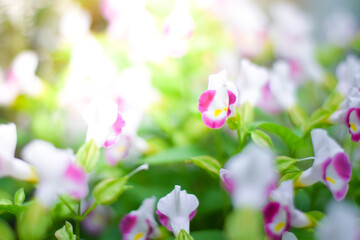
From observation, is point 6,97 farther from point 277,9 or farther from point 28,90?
point 277,9

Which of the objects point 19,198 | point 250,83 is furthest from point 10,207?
point 250,83

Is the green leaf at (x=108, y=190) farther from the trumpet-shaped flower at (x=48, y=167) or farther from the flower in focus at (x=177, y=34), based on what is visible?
the flower in focus at (x=177, y=34)

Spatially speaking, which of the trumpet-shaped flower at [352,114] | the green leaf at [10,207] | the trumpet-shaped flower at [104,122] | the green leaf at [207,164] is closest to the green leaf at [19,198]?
the green leaf at [10,207]

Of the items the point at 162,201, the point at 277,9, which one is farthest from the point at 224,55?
the point at 162,201

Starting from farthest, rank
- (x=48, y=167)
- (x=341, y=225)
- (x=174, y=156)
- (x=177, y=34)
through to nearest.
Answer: (x=177, y=34), (x=174, y=156), (x=48, y=167), (x=341, y=225)

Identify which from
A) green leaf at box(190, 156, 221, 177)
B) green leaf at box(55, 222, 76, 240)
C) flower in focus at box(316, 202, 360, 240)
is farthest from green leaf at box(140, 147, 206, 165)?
flower in focus at box(316, 202, 360, 240)

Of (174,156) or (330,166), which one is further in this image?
(174,156)

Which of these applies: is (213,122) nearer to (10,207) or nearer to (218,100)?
(218,100)
